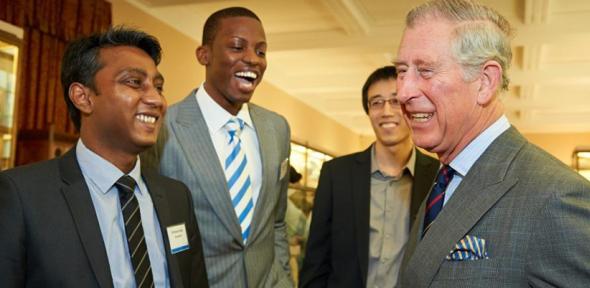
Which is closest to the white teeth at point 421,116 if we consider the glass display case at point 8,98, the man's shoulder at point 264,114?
the man's shoulder at point 264,114

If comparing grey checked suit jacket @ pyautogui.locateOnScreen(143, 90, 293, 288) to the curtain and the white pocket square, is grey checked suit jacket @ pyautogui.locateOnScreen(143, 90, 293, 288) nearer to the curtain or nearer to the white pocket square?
the white pocket square

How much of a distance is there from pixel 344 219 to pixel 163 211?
3.57ft

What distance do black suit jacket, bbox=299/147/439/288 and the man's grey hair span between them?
136 centimetres

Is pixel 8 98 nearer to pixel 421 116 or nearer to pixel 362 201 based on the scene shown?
pixel 362 201

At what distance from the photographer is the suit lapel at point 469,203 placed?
49.1 inches

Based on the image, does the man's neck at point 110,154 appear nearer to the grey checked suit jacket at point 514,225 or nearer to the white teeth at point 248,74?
the white teeth at point 248,74

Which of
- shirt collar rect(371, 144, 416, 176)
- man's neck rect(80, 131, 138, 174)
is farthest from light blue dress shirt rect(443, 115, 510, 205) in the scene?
shirt collar rect(371, 144, 416, 176)

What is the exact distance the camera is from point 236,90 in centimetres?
236

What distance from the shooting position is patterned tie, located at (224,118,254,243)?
2234mm

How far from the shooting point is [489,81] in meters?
1.33

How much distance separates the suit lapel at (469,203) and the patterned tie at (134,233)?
0.76 meters


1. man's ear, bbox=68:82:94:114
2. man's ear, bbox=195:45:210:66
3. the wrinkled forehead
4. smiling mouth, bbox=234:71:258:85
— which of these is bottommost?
man's ear, bbox=68:82:94:114

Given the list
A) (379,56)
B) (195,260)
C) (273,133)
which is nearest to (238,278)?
(195,260)

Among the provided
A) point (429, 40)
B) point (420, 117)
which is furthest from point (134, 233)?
point (429, 40)
